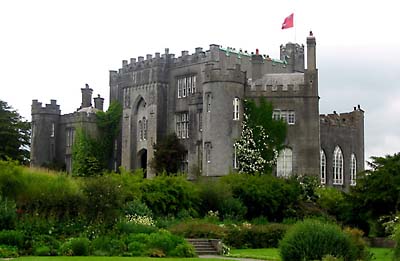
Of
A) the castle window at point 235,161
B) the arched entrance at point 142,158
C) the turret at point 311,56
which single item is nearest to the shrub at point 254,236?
the castle window at point 235,161

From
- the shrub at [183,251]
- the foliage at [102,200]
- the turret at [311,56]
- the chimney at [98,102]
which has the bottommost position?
Result: the shrub at [183,251]

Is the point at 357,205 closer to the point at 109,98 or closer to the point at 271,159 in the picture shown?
the point at 271,159

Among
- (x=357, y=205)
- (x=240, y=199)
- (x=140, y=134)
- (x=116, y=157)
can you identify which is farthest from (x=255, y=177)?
(x=116, y=157)

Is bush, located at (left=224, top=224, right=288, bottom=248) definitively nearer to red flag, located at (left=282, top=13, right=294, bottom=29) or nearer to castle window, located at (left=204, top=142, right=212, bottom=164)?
castle window, located at (left=204, top=142, right=212, bottom=164)

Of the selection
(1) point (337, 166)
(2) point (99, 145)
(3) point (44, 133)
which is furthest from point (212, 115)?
(3) point (44, 133)

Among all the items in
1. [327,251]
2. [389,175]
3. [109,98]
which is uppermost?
[109,98]

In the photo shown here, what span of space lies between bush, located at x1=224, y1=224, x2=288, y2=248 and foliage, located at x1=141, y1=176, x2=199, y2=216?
20.4 ft

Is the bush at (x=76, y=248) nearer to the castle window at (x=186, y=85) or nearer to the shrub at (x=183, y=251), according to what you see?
the shrub at (x=183, y=251)

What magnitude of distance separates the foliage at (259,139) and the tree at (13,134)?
24.0 m

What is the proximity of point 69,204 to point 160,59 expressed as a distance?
33.2 m

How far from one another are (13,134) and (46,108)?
4.15m

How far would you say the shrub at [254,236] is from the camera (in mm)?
35562

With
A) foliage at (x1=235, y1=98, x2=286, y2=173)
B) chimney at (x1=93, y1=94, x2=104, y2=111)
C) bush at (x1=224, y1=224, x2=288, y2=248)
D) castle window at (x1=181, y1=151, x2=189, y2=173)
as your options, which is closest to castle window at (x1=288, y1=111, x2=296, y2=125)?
foliage at (x1=235, y1=98, x2=286, y2=173)

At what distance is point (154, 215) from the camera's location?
134ft
